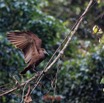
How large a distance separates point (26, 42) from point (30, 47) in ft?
0.19

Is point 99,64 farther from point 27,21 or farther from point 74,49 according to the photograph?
point 27,21

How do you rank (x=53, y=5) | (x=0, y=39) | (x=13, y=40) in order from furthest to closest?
(x=53, y=5) < (x=0, y=39) < (x=13, y=40)

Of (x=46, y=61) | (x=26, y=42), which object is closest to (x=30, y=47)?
(x=26, y=42)

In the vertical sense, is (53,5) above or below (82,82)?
above

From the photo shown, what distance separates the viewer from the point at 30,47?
3260mm

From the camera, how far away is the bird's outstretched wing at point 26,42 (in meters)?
3.15

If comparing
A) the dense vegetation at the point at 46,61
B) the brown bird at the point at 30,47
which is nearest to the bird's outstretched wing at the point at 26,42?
the brown bird at the point at 30,47

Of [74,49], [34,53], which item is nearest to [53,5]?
[74,49]

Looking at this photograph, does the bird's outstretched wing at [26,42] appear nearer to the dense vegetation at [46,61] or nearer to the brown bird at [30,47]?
the brown bird at [30,47]

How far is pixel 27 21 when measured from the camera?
5809 mm

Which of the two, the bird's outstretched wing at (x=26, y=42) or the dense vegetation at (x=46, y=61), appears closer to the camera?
the bird's outstretched wing at (x=26, y=42)

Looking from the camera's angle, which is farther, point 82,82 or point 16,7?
point 16,7

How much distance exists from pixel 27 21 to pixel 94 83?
52.1 inches

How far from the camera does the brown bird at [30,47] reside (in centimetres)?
318
